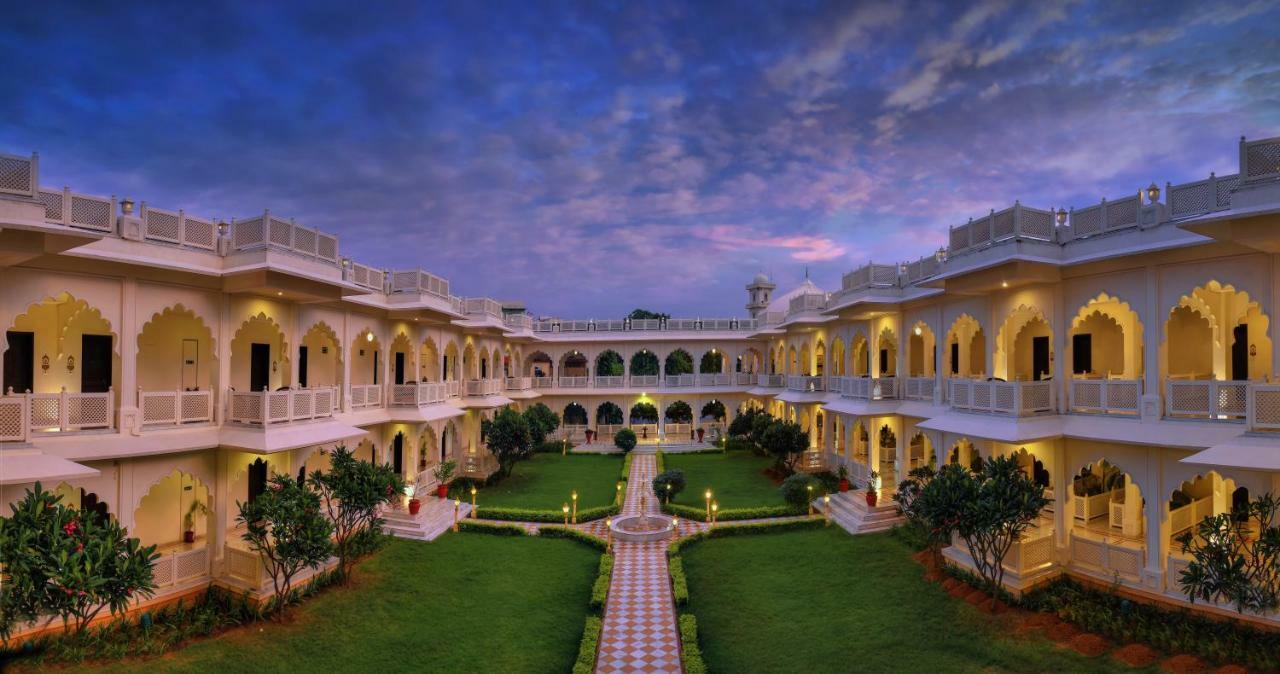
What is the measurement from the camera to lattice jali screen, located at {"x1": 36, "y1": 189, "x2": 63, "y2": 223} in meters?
9.29

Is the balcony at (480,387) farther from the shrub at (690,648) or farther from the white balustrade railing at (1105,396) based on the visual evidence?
the white balustrade railing at (1105,396)

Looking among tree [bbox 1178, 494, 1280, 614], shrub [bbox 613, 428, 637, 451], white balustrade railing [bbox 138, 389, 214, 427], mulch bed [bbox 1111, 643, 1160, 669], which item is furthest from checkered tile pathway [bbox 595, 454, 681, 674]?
shrub [bbox 613, 428, 637, 451]

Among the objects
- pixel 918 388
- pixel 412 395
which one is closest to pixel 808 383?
pixel 918 388

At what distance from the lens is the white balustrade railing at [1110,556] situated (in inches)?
413

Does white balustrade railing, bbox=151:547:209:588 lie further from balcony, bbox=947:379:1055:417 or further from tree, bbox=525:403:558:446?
balcony, bbox=947:379:1055:417

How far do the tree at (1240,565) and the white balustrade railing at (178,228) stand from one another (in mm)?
17855

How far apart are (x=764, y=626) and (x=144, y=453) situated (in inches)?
458

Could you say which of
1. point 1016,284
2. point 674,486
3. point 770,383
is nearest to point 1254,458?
point 1016,284

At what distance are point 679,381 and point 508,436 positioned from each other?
13888mm

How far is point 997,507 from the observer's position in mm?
10148

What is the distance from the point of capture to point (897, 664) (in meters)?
9.20

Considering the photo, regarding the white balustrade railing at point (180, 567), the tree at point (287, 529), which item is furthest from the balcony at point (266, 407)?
the white balustrade railing at point (180, 567)

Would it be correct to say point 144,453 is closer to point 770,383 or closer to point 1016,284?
point 1016,284

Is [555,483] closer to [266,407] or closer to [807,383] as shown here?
[807,383]
